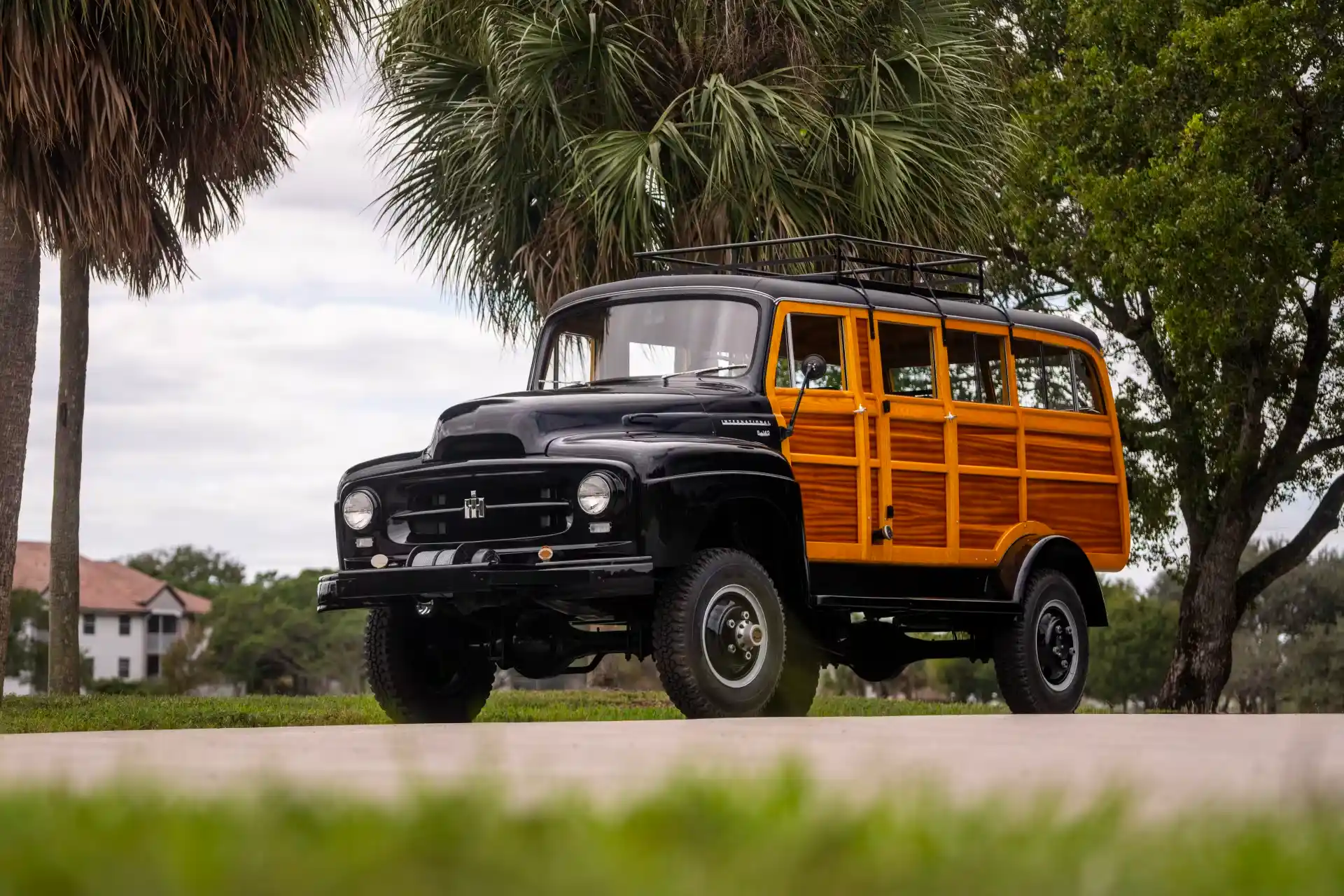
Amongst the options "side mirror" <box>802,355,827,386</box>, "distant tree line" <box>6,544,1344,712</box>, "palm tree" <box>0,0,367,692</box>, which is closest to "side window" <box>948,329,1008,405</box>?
"side mirror" <box>802,355,827,386</box>

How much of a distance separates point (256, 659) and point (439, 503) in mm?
63083

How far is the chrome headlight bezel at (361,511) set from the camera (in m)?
9.31

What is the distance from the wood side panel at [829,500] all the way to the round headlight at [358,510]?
7.07 ft

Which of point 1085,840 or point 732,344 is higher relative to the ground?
point 732,344

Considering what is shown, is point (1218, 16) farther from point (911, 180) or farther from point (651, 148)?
point (651, 148)

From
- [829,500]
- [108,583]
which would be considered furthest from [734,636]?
[108,583]

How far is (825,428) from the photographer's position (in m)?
9.69

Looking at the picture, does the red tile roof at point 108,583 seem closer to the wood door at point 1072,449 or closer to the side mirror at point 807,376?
the wood door at point 1072,449

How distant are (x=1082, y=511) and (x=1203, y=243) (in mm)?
8176

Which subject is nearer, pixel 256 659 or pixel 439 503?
pixel 439 503

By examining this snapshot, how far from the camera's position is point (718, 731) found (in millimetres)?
6230

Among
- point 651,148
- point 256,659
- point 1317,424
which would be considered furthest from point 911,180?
point 256,659

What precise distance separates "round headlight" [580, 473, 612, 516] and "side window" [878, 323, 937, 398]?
7.98 ft

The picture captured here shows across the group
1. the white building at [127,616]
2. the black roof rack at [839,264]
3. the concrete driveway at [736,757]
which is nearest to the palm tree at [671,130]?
the black roof rack at [839,264]
